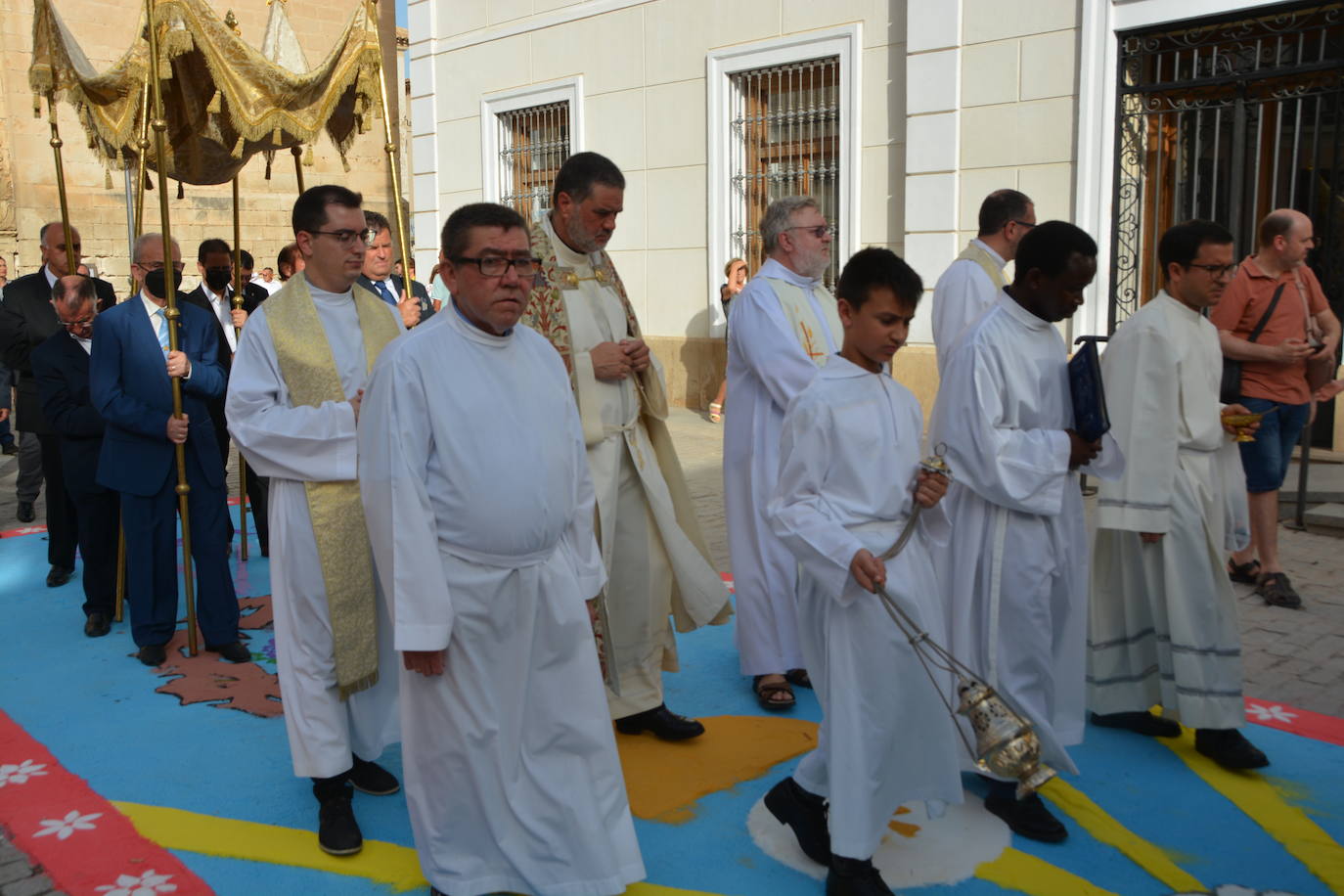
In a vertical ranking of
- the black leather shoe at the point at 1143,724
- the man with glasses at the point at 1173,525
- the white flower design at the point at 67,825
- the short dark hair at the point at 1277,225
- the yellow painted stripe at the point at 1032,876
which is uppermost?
the short dark hair at the point at 1277,225

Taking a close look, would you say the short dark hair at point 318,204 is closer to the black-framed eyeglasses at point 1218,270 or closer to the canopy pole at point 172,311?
the canopy pole at point 172,311

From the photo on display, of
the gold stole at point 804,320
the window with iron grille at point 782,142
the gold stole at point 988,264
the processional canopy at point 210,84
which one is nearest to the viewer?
the gold stole at point 804,320

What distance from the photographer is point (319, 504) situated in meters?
3.86

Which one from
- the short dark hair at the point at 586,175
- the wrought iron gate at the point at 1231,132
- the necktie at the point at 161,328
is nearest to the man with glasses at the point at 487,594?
the short dark hair at the point at 586,175

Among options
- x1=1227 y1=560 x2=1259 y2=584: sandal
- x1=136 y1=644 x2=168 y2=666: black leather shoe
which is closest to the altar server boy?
x1=136 y1=644 x2=168 y2=666: black leather shoe

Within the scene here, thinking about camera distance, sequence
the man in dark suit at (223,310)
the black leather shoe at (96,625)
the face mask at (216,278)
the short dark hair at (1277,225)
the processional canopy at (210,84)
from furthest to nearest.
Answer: the face mask at (216,278), the man in dark suit at (223,310), the short dark hair at (1277,225), the processional canopy at (210,84), the black leather shoe at (96,625)

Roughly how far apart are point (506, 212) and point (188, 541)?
3.09 m

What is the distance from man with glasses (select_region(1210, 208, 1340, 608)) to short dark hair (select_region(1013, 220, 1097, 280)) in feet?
9.98

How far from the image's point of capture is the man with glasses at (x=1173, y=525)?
3982 mm

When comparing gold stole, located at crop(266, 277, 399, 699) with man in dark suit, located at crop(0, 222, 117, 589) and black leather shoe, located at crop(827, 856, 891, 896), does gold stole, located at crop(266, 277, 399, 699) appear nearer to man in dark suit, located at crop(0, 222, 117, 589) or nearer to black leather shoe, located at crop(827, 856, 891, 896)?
black leather shoe, located at crop(827, 856, 891, 896)

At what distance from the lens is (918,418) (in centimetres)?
323

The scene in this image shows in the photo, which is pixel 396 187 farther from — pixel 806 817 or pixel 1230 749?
pixel 1230 749

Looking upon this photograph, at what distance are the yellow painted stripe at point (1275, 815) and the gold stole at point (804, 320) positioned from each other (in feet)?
6.41

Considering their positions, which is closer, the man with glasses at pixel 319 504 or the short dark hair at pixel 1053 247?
the short dark hair at pixel 1053 247
